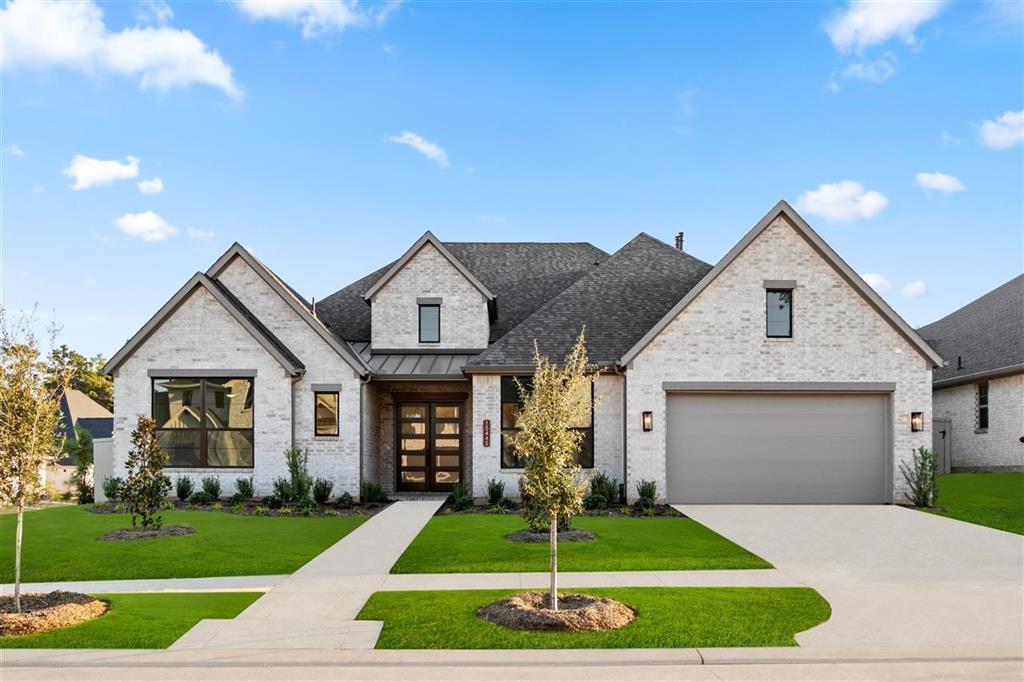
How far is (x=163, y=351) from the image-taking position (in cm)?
1872

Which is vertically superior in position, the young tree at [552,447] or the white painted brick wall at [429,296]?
the white painted brick wall at [429,296]

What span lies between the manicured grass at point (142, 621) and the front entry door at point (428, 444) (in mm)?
11564

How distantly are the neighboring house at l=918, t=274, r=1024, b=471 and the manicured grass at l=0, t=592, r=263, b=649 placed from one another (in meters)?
23.0

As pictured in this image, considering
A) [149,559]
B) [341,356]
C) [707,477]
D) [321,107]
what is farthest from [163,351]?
[707,477]

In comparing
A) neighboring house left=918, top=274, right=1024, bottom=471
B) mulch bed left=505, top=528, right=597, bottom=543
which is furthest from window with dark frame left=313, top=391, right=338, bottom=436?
neighboring house left=918, top=274, right=1024, bottom=471

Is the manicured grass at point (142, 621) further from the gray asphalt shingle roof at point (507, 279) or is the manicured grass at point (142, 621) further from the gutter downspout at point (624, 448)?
the gray asphalt shingle roof at point (507, 279)

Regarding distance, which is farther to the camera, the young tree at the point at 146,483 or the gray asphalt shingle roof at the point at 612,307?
the gray asphalt shingle roof at the point at 612,307

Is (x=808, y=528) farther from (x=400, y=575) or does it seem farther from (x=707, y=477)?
(x=400, y=575)

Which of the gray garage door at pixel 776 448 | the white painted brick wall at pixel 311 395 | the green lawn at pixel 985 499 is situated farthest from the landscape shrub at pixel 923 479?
the white painted brick wall at pixel 311 395

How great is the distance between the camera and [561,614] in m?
7.57

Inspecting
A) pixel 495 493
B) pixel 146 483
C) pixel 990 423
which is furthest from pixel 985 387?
pixel 146 483

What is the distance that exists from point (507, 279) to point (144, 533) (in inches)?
569

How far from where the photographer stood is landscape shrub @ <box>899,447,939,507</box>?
17.4 metres

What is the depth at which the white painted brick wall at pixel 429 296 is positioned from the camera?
21.0 metres
